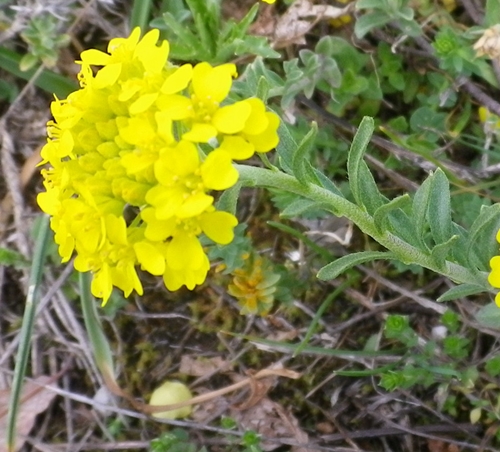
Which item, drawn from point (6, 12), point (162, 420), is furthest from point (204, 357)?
point (6, 12)

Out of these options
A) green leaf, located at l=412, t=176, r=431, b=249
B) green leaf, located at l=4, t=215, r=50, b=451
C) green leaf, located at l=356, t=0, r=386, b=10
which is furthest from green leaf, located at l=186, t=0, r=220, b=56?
green leaf, located at l=412, t=176, r=431, b=249

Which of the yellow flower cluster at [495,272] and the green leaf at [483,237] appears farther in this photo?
the green leaf at [483,237]

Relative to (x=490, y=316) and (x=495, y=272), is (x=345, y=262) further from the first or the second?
(x=490, y=316)

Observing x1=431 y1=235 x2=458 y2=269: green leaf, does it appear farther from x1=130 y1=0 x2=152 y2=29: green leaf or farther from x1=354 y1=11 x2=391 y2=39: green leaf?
x1=130 y1=0 x2=152 y2=29: green leaf

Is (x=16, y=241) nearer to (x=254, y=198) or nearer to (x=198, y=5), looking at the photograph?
(x=254, y=198)

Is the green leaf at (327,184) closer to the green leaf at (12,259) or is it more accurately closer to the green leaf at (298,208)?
the green leaf at (298,208)

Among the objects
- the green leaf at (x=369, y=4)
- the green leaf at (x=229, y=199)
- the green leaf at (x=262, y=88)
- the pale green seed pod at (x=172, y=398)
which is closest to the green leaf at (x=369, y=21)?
the green leaf at (x=369, y=4)
